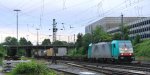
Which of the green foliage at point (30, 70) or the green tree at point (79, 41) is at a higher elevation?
the green tree at point (79, 41)

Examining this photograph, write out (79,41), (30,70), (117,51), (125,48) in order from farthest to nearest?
1. (79,41)
2. (125,48)
3. (117,51)
4. (30,70)

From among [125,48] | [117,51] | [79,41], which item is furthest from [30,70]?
[79,41]

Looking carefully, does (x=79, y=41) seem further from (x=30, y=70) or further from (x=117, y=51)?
(x=30, y=70)

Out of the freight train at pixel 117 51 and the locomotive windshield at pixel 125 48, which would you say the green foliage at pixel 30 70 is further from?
the locomotive windshield at pixel 125 48

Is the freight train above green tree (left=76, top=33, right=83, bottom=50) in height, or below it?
below

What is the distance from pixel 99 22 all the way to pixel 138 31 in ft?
148

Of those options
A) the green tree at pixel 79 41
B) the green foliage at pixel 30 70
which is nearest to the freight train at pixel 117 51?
the green foliage at pixel 30 70

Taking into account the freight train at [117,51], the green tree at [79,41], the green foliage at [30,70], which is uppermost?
the green tree at [79,41]

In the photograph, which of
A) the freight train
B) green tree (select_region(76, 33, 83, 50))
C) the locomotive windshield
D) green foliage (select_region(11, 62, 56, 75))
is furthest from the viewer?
Answer: green tree (select_region(76, 33, 83, 50))

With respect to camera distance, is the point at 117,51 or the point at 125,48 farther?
the point at 125,48

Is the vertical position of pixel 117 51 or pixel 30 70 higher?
pixel 117 51

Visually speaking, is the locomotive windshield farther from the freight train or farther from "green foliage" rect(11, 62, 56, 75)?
"green foliage" rect(11, 62, 56, 75)

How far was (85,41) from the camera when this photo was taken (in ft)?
365

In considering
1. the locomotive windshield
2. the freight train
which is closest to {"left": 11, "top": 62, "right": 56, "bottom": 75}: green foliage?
the freight train
